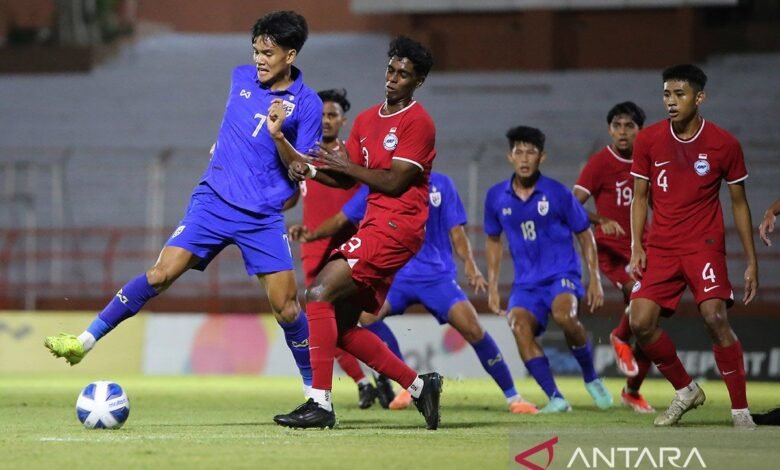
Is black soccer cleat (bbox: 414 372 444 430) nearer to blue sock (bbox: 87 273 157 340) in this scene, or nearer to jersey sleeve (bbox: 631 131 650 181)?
blue sock (bbox: 87 273 157 340)

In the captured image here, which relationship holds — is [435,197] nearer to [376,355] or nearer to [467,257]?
[467,257]

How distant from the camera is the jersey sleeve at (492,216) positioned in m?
11.3

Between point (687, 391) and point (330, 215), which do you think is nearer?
point (687, 391)

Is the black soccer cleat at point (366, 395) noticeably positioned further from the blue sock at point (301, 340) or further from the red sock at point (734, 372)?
the red sock at point (734, 372)

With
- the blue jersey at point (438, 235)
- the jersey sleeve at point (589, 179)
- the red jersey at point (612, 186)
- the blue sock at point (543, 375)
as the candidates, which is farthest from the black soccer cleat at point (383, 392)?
the jersey sleeve at point (589, 179)

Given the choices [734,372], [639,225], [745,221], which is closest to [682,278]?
[639,225]

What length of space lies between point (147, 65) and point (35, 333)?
11353 millimetres

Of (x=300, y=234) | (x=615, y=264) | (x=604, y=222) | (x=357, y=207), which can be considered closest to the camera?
(x=357, y=207)

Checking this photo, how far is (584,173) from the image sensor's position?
1194 cm

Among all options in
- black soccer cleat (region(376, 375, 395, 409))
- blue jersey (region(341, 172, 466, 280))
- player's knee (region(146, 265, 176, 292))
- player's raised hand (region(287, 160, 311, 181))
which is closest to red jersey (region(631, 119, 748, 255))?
blue jersey (region(341, 172, 466, 280))

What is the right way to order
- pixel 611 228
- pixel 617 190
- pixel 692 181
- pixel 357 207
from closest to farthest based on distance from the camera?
pixel 692 181, pixel 357 207, pixel 611 228, pixel 617 190

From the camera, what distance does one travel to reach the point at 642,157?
906 centimetres

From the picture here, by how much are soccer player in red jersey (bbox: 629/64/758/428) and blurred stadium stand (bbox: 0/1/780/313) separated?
971 cm

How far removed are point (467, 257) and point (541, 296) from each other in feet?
2.29
